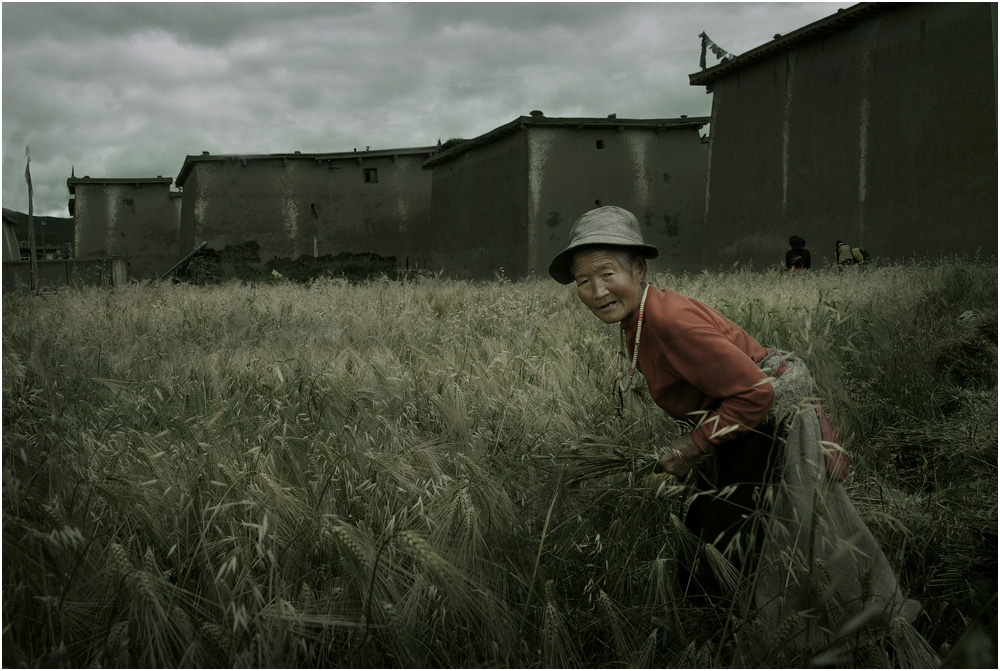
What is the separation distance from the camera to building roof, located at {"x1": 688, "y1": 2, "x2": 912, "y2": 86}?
12.4 metres

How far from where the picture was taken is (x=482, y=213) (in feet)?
65.9

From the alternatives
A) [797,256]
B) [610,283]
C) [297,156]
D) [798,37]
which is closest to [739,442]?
[610,283]

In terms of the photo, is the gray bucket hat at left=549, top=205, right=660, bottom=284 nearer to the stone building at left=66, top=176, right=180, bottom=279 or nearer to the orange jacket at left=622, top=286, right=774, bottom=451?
the orange jacket at left=622, top=286, right=774, bottom=451

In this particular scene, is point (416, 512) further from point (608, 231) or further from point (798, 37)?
point (798, 37)

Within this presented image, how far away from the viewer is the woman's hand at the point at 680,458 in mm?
1828

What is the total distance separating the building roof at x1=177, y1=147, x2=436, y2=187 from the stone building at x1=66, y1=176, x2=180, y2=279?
4.54m

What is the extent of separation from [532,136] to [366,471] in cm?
1648

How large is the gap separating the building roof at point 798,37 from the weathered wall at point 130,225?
2498 centimetres

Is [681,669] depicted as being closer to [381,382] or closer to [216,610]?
[216,610]

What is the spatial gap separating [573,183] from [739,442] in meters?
16.7

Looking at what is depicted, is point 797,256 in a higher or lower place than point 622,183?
lower

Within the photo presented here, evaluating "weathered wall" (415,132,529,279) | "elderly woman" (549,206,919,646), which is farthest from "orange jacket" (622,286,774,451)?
"weathered wall" (415,132,529,279)

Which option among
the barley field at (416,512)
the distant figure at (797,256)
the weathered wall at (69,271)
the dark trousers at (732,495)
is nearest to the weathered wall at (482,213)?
the distant figure at (797,256)

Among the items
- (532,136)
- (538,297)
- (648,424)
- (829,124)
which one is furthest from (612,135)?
(648,424)
